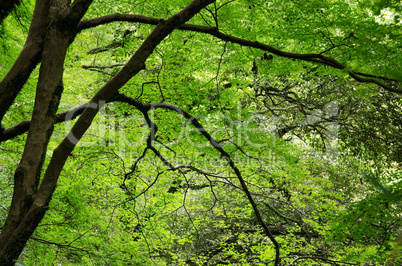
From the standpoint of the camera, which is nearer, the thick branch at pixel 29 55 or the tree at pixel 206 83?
the tree at pixel 206 83

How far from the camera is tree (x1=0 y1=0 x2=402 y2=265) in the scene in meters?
1.88

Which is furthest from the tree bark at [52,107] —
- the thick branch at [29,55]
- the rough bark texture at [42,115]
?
the thick branch at [29,55]

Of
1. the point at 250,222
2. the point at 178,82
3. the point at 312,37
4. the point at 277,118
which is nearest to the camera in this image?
the point at 312,37

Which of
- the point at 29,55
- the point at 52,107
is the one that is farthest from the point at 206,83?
the point at 52,107

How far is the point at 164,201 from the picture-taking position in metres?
5.99

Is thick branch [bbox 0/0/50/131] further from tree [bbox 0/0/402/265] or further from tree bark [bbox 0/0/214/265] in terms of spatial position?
tree bark [bbox 0/0/214/265]

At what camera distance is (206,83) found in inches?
201

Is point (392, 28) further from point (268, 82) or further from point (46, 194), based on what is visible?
point (268, 82)

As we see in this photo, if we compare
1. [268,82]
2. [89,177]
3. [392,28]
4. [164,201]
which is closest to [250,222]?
[164,201]

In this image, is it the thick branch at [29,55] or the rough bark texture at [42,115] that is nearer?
the rough bark texture at [42,115]

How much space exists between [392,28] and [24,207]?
268cm

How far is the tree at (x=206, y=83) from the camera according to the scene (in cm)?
188

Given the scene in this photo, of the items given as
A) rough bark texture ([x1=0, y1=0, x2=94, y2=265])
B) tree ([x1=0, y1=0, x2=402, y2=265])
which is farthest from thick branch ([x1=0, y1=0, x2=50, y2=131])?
rough bark texture ([x1=0, y1=0, x2=94, y2=265])

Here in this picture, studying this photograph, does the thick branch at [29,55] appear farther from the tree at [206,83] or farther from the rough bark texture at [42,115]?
the rough bark texture at [42,115]
